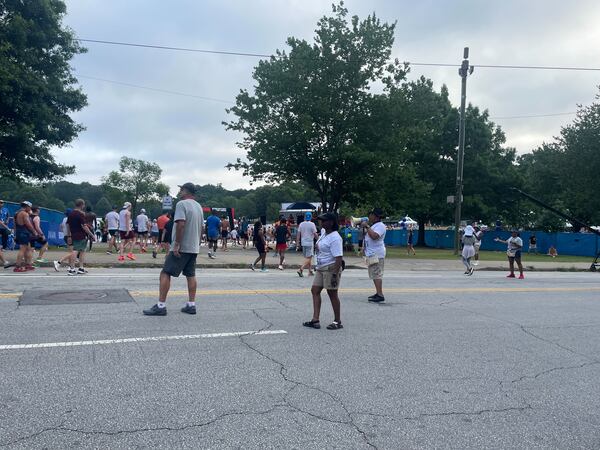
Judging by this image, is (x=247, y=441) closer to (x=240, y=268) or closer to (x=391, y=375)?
(x=391, y=375)

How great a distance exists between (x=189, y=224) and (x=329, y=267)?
217cm

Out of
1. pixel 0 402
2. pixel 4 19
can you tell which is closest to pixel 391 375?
pixel 0 402

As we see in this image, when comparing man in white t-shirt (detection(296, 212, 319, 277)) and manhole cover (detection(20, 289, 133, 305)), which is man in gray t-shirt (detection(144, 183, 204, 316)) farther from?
man in white t-shirt (detection(296, 212, 319, 277))

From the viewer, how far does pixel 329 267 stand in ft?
22.6

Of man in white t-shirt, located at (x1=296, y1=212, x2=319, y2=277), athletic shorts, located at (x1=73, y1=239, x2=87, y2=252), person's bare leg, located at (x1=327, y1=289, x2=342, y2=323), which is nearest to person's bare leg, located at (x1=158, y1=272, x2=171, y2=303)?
person's bare leg, located at (x1=327, y1=289, x2=342, y2=323)

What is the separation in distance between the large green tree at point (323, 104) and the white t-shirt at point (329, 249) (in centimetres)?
2045

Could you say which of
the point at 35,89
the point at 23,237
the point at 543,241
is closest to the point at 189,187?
the point at 23,237

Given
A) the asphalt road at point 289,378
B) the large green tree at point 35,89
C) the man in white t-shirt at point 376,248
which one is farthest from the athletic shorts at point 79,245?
the large green tree at point 35,89

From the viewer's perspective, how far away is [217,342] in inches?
234

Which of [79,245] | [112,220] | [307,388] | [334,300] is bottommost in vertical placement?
[307,388]

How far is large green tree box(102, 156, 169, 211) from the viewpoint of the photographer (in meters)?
75.1

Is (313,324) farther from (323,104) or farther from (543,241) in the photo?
(543,241)

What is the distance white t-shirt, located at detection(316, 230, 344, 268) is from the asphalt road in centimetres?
95

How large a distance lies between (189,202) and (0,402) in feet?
13.0
